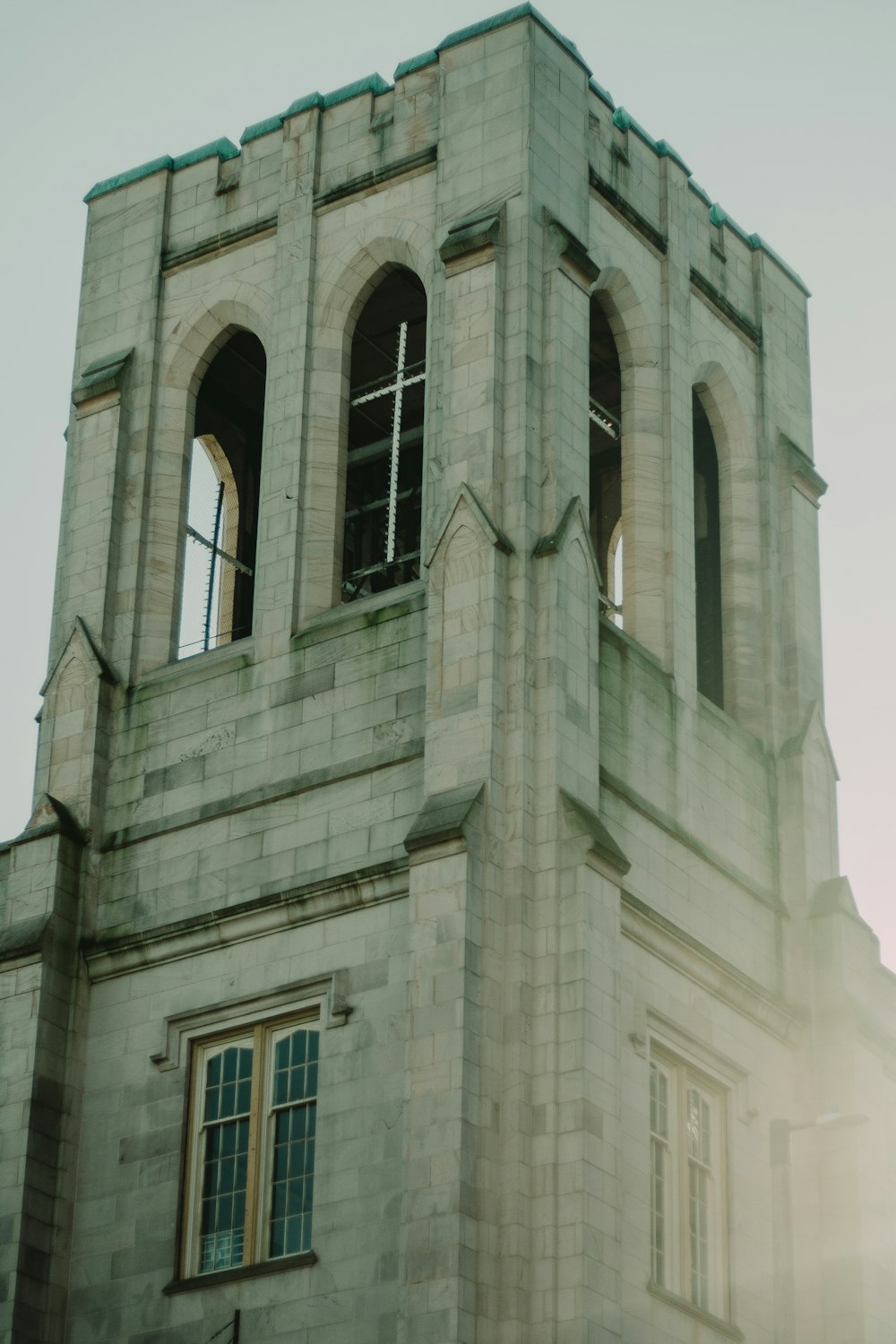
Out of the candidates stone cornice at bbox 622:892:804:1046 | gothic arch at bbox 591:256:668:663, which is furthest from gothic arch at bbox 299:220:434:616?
stone cornice at bbox 622:892:804:1046

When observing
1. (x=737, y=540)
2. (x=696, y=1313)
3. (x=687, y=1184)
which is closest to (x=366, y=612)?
(x=737, y=540)

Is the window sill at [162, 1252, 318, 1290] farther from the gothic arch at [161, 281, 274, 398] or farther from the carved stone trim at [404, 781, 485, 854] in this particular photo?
the gothic arch at [161, 281, 274, 398]

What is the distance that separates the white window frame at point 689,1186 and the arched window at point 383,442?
954cm

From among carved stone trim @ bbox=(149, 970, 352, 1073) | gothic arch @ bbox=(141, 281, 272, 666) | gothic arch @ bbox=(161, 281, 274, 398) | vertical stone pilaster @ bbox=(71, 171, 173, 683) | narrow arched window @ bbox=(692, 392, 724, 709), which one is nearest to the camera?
carved stone trim @ bbox=(149, 970, 352, 1073)

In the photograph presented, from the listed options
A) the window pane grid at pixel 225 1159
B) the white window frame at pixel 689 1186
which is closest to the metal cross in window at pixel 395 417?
the window pane grid at pixel 225 1159

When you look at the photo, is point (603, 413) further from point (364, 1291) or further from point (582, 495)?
point (364, 1291)

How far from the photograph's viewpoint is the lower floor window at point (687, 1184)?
1341 inches

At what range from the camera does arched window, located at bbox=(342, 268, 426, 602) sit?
42.4 metres

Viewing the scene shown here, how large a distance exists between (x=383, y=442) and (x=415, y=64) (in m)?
5.55

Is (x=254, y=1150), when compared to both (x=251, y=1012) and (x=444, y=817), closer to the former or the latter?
(x=251, y=1012)

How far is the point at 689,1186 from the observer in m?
35.0

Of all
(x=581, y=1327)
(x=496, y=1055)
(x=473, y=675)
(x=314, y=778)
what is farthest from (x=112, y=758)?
(x=581, y=1327)

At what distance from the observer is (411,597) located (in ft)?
118

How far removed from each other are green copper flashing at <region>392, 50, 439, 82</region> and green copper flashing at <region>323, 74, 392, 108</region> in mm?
266
